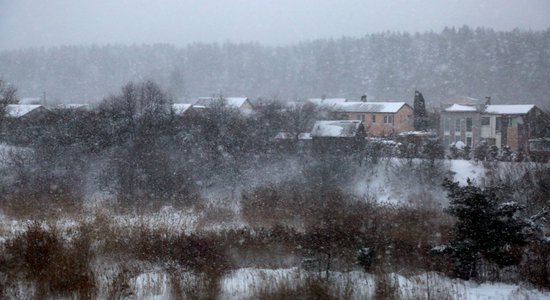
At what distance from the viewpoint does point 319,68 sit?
219ft

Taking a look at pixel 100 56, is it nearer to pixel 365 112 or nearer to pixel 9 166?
pixel 365 112

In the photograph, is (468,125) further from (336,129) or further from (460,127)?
(336,129)

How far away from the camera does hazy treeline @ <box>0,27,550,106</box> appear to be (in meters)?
54.0

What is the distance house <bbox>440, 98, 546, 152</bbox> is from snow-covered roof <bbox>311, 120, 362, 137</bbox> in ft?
34.5

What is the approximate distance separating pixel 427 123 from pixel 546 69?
23.6 meters

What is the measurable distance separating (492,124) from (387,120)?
7.12 m

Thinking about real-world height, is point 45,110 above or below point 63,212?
above

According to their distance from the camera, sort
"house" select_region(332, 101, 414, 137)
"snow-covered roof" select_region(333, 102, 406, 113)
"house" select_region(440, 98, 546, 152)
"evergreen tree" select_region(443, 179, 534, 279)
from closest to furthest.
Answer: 1. "evergreen tree" select_region(443, 179, 534, 279)
2. "house" select_region(440, 98, 546, 152)
3. "house" select_region(332, 101, 414, 137)
4. "snow-covered roof" select_region(333, 102, 406, 113)

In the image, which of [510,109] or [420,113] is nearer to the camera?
[510,109]

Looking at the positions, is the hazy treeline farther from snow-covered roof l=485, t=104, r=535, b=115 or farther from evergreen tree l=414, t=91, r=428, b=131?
evergreen tree l=414, t=91, r=428, b=131

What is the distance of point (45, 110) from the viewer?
26531 mm

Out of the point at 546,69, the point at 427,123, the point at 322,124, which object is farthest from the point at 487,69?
the point at 322,124

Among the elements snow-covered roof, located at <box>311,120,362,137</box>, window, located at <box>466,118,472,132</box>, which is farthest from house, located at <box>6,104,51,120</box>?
window, located at <box>466,118,472,132</box>

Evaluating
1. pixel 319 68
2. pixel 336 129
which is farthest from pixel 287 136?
pixel 319 68
